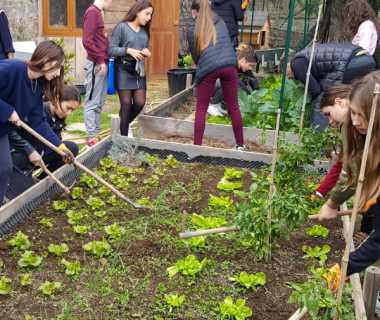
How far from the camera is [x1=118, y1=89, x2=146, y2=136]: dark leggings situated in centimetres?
479

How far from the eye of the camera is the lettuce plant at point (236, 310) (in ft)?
7.34

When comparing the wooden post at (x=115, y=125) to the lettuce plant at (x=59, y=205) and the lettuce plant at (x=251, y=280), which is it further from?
the lettuce plant at (x=251, y=280)

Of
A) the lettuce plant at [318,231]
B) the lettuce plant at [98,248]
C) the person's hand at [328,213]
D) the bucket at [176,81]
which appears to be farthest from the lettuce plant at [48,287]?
the bucket at [176,81]

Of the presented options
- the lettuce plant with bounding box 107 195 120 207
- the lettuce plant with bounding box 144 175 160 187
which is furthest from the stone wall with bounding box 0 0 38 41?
the lettuce plant with bounding box 107 195 120 207

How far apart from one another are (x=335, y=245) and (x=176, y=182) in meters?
1.45

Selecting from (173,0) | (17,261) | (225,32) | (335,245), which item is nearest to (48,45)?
(17,261)

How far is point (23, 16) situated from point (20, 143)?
5.77 meters

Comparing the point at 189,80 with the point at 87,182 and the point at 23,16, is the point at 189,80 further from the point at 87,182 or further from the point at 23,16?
the point at 87,182

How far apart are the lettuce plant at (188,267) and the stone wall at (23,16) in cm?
680

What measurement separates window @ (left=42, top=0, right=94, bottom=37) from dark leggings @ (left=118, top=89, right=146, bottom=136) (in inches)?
167

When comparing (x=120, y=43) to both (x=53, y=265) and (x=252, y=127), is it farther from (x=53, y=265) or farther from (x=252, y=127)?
(x=53, y=265)

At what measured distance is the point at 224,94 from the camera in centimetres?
449

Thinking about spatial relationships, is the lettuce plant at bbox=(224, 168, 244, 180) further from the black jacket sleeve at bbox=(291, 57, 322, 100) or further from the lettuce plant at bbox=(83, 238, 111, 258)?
the lettuce plant at bbox=(83, 238, 111, 258)

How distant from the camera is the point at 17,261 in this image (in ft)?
8.73
